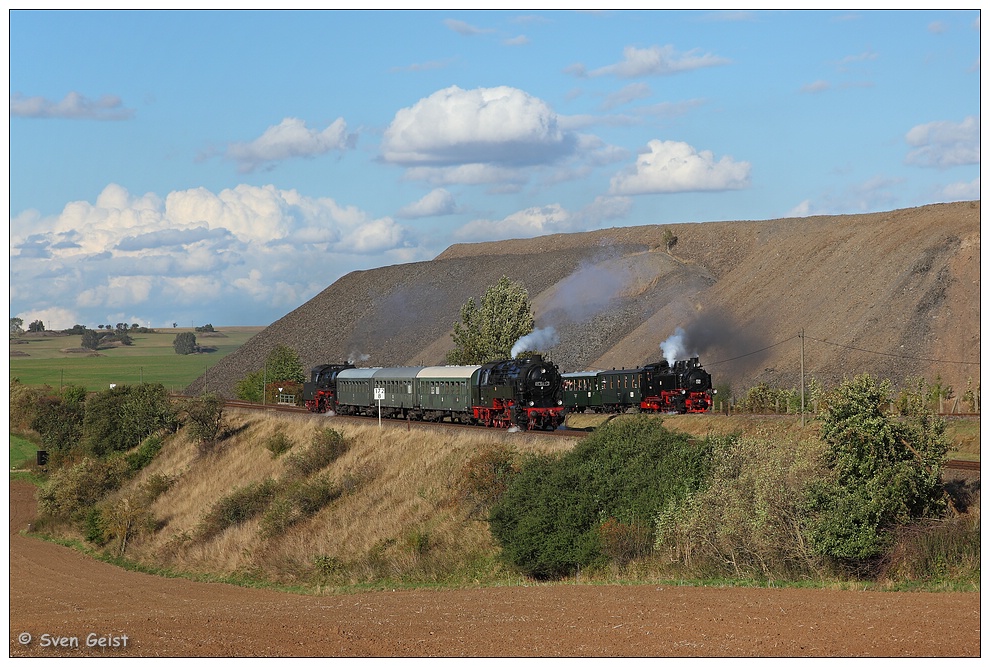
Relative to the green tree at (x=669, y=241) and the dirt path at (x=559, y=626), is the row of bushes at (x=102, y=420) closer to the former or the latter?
the dirt path at (x=559, y=626)

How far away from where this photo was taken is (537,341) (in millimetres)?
101562

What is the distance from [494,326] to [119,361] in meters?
100

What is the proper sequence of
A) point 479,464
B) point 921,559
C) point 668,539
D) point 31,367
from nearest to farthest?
1. point 921,559
2. point 668,539
3. point 479,464
4. point 31,367

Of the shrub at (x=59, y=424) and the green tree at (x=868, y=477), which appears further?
the shrub at (x=59, y=424)

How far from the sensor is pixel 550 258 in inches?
7323

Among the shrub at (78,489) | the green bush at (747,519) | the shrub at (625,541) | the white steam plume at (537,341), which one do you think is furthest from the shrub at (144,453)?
the green bush at (747,519)

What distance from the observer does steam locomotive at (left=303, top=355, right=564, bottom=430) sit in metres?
46.6

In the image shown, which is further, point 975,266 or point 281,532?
point 975,266

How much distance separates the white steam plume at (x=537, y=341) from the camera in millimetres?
78756

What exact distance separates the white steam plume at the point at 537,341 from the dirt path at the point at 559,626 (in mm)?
51490

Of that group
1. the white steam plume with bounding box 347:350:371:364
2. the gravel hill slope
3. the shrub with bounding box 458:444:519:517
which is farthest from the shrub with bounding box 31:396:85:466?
the white steam plume with bounding box 347:350:371:364

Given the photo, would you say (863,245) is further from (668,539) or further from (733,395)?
(668,539)

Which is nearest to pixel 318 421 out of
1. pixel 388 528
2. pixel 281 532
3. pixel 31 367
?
pixel 281 532

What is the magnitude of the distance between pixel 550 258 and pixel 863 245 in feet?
262
